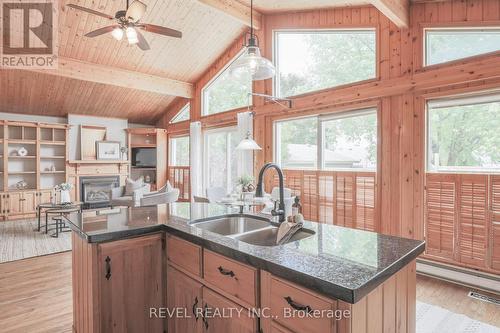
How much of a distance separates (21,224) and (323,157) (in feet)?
21.1

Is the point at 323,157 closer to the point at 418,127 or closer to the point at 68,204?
the point at 418,127

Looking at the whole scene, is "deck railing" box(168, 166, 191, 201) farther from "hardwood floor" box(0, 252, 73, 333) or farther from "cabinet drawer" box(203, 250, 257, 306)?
"cabinet drawer" box(203, 250, 257, 306)

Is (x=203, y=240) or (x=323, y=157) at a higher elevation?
(x=323, y=157)

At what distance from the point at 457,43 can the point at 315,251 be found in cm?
353

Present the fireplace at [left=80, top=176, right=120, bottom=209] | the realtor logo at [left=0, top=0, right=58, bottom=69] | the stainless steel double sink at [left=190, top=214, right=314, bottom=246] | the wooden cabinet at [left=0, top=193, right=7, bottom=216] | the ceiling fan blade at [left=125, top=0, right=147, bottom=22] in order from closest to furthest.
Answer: the stainless steel double sink at [left=190, top=214, right=314, bottom=246] < the ceiling fan blade at [left=125, top=0, right=147, bottom=22] < the realtor logo at [left=0, top=0, right=58, bottom=69] < the wooden cabinet at [left=0, top=193, right=7, bottom=216] < the fireplace at [left=80, top=176, right=120, bottom=209]

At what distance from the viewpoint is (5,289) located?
3.11 meters

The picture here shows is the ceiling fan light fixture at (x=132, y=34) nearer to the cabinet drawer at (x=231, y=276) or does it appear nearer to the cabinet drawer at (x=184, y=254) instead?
the cabinet drawer at (x=184, y=254)

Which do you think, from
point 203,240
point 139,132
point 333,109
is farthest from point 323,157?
point 139,132

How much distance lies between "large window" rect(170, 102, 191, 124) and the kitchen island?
6.10m

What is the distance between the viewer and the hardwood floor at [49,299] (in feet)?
8.22

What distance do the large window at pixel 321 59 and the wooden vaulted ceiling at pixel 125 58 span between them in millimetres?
475

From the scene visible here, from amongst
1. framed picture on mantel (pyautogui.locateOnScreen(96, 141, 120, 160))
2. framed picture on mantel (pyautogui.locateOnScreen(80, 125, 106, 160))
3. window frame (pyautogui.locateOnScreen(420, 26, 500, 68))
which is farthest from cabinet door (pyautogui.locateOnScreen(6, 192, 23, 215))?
window frame (pyautogui.locateOnScreen(420, 26, 500, 68))

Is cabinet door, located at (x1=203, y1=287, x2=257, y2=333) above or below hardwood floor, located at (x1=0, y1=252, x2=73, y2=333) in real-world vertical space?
above

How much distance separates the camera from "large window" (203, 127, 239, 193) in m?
6.63
